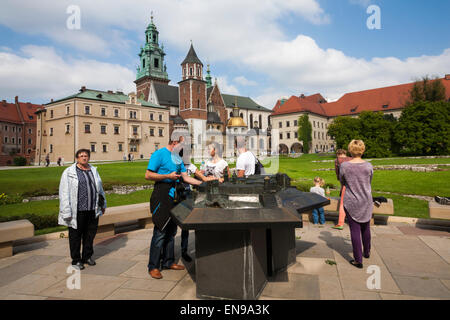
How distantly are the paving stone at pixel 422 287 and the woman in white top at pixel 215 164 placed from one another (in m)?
3.50

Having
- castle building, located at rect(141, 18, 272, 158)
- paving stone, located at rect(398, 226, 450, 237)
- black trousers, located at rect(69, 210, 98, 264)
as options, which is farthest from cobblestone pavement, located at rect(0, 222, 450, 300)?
castle building, located at rect(141, 18, 272, 158)

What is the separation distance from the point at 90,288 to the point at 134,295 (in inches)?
27.0

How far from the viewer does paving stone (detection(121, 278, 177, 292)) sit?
3.87 metres

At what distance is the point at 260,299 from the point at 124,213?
4.34 m

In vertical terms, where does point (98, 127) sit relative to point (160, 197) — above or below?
above

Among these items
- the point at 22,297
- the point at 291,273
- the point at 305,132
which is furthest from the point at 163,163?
the point at 305,132

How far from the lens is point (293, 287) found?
382 cm

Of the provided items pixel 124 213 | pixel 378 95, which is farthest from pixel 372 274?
pixel 378 95

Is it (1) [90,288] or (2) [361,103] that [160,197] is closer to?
(1) [90,288]

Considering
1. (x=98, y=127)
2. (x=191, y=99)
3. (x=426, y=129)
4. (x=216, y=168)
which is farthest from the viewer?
(x=191, y=99)

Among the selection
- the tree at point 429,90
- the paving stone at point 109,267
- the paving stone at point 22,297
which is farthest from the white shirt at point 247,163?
the tree at point 429,90

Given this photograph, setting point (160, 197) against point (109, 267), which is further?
point (109, 267)

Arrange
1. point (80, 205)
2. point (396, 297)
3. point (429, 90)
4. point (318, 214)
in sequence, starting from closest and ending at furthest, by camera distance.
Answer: point (396, 297), point (80, 205), point (318, 214), point (429, 90)

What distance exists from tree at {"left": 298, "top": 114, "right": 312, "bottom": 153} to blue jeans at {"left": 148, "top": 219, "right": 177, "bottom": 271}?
237 feet
